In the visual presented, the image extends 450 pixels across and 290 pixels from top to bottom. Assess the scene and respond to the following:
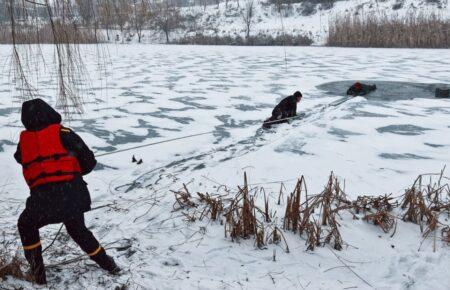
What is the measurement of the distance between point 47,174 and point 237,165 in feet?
8.74

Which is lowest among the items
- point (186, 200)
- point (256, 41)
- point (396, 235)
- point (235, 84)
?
point (396, 235)

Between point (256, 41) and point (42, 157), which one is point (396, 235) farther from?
point (256, 41)

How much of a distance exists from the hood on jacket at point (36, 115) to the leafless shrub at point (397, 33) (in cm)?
1694

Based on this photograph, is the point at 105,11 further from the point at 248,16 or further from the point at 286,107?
the point at 248,16

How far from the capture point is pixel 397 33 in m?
16.7

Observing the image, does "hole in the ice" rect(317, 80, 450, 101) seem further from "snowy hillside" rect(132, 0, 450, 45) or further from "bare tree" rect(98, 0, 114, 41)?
"snowy hillside" rect(132, 0, 450, 45)

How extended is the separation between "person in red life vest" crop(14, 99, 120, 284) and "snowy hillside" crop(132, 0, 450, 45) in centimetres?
2363

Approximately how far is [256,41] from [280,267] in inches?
877

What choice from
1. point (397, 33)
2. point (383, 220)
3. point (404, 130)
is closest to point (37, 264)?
point (383, 220)

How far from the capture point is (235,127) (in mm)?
6293

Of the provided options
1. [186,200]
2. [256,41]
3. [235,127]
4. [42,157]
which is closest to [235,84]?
[235,127]

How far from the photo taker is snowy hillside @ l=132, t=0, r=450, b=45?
2891 centimetres

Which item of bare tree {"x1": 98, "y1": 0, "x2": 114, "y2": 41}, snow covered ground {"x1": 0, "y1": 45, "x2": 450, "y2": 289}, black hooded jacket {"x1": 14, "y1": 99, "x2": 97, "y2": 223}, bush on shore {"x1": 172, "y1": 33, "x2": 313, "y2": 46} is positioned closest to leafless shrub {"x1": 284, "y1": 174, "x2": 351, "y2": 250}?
snow covered ground {"x1": 0, "y1": 45, "x2": 450, "y2": 289}

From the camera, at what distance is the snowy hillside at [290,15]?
28.9 meters
